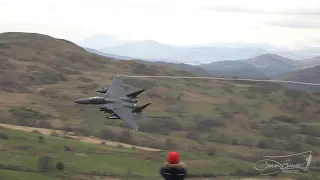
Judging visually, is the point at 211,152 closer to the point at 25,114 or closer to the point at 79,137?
the point at 79,137

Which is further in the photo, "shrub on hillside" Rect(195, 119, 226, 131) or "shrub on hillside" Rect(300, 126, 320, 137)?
"shrub on hillside" Rect(195, 119, 226, 131)

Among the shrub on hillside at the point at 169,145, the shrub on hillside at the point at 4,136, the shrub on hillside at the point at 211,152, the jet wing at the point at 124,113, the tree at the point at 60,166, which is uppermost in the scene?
the jet wing at the point at 124,113

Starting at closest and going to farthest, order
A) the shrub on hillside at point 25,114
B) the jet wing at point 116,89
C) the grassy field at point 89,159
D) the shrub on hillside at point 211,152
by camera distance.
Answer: the jet wing at point 116,89, the grassy field at point 89,159, the shrub on hillside at point 211,152, the shrub on hillside at point 25,114

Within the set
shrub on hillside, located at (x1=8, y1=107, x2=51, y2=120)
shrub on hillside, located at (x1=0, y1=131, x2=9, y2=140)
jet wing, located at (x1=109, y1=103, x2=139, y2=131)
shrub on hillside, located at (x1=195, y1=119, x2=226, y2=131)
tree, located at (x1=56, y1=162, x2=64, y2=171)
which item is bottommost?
tree, located at (x1=56, y1=162, x2=64, y2=171)

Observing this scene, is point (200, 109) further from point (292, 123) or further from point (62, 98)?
point (62, 98)

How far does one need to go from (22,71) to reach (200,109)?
239ft

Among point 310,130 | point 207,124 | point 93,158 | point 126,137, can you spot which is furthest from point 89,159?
point 310,130

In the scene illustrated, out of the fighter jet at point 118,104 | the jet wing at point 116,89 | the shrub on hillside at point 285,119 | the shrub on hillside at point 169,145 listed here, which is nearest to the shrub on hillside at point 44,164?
the shrub on hillside at point 169,145

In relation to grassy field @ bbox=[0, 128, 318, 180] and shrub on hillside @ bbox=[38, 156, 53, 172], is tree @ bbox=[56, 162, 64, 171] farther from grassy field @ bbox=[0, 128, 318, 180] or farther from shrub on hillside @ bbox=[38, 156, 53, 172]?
shrub on hillside @ bbox=[38, 156, 53, 172]

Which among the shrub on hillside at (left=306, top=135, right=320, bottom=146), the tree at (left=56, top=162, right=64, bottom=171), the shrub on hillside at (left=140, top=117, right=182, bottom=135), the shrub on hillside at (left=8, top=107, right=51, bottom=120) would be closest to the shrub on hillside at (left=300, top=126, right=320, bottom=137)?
the shrub on hillside at (left=306, top=135, right=320, bottom=146)

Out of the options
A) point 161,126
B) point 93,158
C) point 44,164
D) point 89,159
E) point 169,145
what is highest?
point 161,126

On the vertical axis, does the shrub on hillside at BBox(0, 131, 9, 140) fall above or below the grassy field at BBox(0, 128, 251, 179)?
above

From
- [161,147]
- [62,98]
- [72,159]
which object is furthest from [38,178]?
[62,98]

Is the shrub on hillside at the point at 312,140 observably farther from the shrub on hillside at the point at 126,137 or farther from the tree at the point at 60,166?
the tree at the point at 60,166
